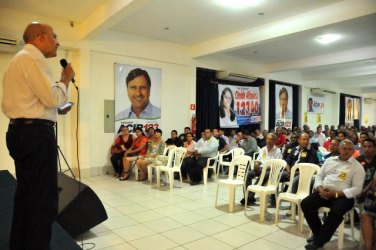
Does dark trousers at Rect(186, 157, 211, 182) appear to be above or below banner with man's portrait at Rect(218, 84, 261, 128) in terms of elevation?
below

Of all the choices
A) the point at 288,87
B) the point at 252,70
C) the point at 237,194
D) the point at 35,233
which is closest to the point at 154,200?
the point at 237,194

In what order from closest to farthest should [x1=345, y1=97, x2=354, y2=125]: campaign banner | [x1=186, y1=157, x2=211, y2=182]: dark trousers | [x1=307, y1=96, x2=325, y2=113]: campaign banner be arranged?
[x1=186, y1=157, x2=211, y2=182]: dark trousers, [x1=307, y1=96, x2=325, y2=113]: campaign banner, [x1=345, y1=97, x2=354, y2=125]: campaign banner

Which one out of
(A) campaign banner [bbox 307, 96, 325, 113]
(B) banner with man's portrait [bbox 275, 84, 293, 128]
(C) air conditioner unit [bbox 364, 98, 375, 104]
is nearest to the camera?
(B) banner with man's portrait [bbox 275, 84, 293, 128]

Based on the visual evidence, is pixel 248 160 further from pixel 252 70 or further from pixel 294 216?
pixel 252 70

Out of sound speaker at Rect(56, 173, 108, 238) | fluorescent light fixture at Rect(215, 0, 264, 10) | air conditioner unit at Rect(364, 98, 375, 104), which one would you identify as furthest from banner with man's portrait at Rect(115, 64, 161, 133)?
air conditioner unit at Rect(364, 98, 375, 104)

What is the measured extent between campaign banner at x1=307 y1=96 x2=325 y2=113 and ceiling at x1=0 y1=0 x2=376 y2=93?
4.22 m

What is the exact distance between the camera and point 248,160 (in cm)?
418

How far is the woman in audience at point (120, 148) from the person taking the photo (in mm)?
6125

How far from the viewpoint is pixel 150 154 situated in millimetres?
5941

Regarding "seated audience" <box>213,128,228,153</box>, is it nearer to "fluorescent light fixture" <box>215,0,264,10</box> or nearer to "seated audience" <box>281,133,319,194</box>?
"seated audience" <box>281,133,319,194</box>

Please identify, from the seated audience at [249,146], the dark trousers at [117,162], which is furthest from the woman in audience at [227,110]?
the dark trousers at [117,162]

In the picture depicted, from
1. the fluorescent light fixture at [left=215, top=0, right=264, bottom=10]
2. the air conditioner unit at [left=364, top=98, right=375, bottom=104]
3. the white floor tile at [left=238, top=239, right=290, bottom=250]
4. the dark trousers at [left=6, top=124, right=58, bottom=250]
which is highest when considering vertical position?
the fluorescent light fixture at [left=215, top=0, right=264, bottom=10]

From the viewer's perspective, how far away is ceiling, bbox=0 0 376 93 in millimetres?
4629

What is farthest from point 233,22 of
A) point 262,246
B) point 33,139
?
point 33,139
